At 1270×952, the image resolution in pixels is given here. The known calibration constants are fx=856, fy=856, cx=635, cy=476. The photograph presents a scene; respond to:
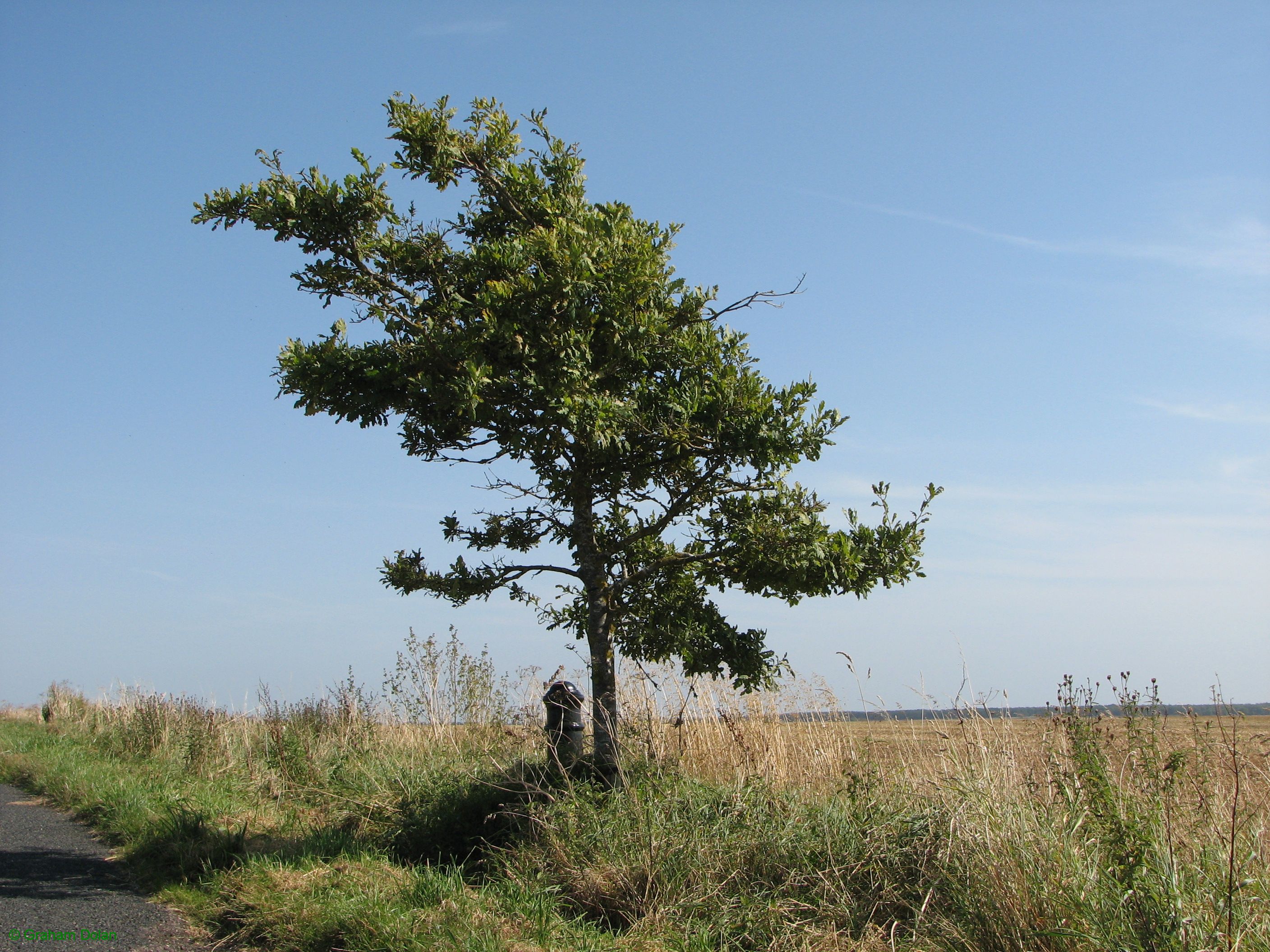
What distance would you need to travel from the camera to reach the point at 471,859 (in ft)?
20.0

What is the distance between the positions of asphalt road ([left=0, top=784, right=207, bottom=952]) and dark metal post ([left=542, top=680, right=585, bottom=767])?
2.77m

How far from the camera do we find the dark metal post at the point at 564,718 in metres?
6.80

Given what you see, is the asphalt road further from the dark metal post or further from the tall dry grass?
the dark metal post

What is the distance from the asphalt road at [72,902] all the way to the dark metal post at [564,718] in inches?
109

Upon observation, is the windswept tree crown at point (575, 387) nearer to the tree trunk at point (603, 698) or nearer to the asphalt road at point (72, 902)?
the tree trunk at point (603, 698)

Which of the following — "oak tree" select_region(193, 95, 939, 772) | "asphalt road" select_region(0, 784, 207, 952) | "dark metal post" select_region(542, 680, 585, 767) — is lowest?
"asphalt road" select_region(0, 784, 207, 952)

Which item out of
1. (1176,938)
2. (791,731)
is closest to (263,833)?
(791,731)

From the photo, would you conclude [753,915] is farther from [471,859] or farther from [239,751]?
[239,751]

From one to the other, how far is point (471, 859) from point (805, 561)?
3.18 meters

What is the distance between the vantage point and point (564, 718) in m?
6.99

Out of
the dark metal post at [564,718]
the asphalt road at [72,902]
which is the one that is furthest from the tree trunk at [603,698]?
the asphalt road at [72,902]

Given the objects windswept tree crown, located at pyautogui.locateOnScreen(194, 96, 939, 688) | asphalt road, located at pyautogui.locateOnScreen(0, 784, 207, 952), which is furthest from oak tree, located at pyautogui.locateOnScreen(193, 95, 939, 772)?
asphalt road, located at pyautogui.locateOnScreen(0, 784, 207, 952)

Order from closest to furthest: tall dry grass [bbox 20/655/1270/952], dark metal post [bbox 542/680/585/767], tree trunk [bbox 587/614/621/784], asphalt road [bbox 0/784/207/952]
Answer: tall dry grass [bbox 20/655/1270/952] → asphalt road [bbox 0/784/207/952] → tree trunk [bbox 587/614/621/784] → dark metal post [bbox 542/680/585/767]

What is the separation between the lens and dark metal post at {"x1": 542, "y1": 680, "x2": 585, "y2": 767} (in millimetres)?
6797
